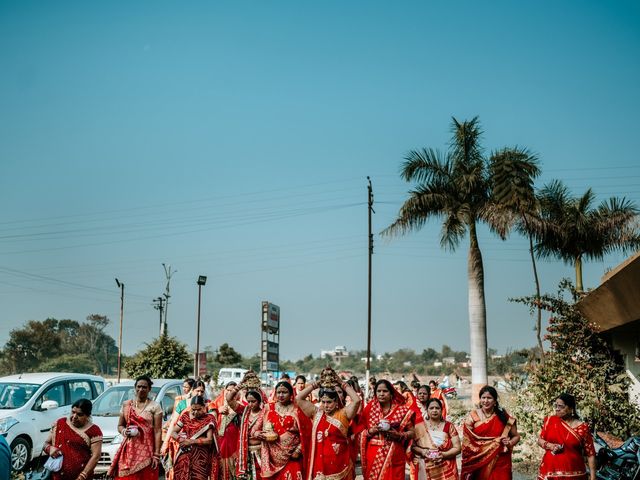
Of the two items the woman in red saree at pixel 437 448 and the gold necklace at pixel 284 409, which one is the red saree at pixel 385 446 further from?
the gold necklace at pixel 284 409

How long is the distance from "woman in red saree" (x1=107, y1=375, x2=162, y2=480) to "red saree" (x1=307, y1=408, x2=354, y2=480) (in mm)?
1939

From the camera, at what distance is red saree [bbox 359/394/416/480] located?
8.73 m

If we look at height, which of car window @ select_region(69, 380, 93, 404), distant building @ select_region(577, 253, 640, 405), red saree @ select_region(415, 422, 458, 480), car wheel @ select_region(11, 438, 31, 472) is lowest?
car wheel @ select_region(11, 438, 31, 472)

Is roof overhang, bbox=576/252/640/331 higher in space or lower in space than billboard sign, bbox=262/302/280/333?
lower

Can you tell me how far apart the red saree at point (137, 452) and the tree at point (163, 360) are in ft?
81.6

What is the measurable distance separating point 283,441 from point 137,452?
176 centimetres

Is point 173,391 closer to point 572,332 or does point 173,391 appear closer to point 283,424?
point 283,424

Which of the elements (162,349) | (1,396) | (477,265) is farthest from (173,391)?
(162,349)

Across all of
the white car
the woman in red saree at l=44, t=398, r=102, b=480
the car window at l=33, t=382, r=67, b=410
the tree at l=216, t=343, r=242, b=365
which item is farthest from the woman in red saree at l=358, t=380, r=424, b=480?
the tree at l=216, t=343, r=242, b=365

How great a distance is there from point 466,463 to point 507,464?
1.60 feet

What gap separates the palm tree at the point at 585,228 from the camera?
27453mm

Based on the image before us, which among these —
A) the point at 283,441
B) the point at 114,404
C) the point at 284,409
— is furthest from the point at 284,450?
the point at 114,404

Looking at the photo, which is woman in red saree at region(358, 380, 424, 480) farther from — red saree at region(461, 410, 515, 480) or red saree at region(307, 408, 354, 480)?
red saree at region(461, 410, 515, 480)

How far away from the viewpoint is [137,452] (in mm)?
9203
